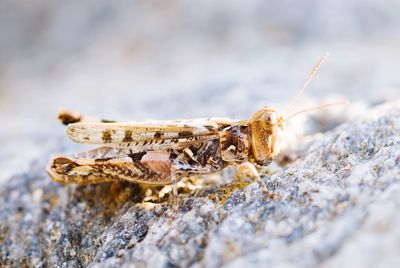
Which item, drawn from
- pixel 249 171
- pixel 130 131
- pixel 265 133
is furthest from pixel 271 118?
pixel 130 131

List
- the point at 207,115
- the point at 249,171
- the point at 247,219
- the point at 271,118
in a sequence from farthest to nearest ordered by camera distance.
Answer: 1. the point at 207,115
2. the point at 249,171
3. the point at 271,118
4. the point at 247,219

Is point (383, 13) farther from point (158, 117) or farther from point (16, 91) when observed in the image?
point (16, 91)

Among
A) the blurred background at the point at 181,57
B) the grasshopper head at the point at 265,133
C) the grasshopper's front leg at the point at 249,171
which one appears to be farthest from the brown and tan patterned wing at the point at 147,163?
the blurred background at the point at 181,57

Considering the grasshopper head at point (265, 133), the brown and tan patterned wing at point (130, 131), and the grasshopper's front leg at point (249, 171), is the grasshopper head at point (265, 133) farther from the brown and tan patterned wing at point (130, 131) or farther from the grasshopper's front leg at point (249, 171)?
the brown and tan patterned wing at point (130, 131)

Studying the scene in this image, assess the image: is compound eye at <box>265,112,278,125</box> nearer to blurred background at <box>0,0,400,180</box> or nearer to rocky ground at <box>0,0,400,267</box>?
rocky ground at <box>0,0,400,267</box>

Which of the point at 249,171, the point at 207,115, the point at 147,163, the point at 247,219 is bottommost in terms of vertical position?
the point at 247,219

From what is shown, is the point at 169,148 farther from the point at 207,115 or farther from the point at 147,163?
the point at 207,115
